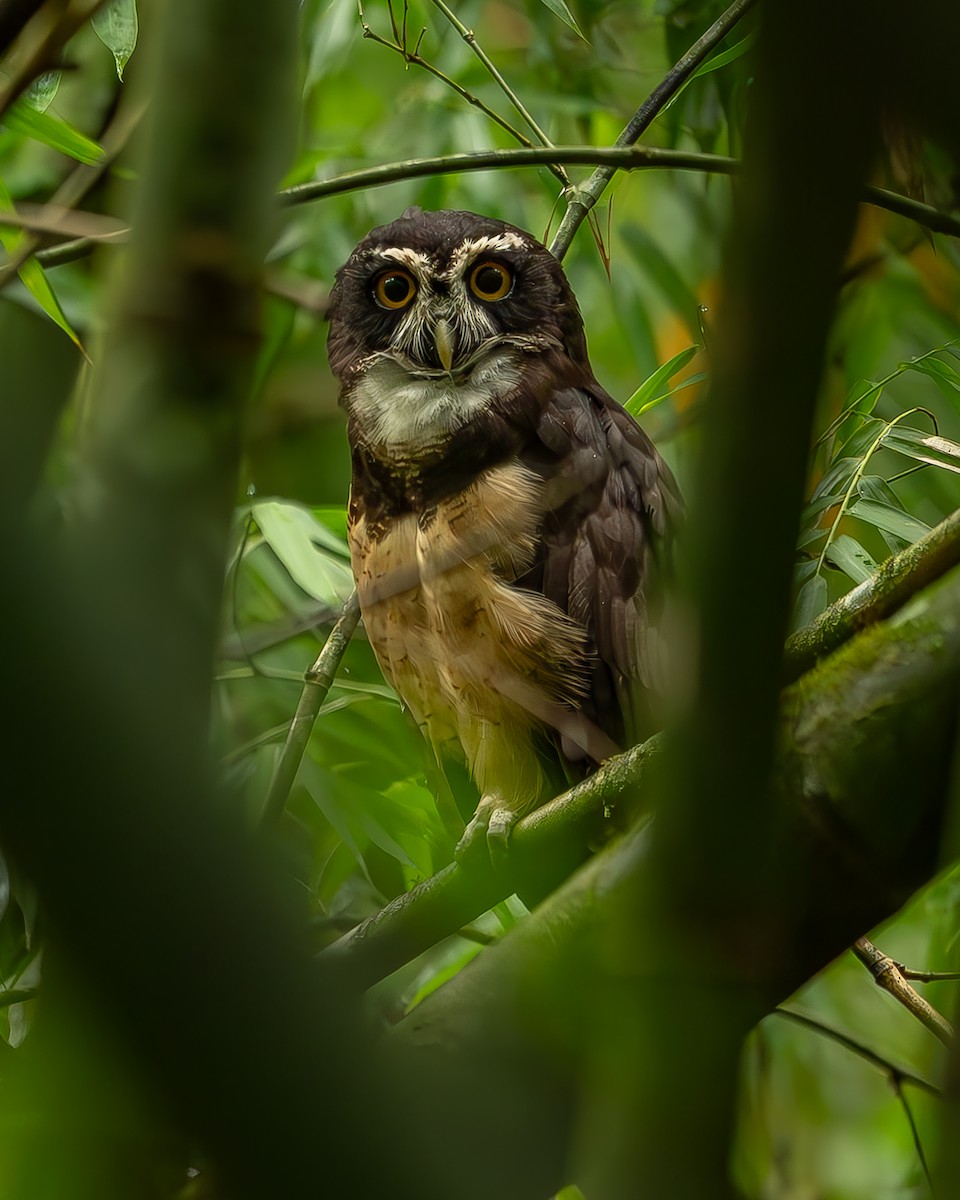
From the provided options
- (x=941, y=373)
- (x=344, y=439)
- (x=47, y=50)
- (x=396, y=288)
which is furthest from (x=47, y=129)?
(x=344, y=439)

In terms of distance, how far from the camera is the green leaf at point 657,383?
2.32m

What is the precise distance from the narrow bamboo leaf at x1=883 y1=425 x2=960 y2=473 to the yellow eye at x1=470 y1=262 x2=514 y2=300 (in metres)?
1.10

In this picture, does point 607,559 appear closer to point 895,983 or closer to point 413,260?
point 413,260

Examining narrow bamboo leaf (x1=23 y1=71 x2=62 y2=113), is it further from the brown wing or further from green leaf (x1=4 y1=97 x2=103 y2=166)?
the brown wing

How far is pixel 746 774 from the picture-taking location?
581 mm

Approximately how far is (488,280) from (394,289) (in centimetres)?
22

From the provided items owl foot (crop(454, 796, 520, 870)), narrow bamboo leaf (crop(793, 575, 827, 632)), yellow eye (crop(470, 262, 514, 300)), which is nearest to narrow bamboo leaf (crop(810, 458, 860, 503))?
narrow bamboo leaf (crop(793, 575, 827, 632))

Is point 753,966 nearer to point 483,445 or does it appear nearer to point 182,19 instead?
point 182,19

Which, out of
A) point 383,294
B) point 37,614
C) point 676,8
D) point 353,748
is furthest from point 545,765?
point 37,614

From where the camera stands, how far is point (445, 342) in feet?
9.41

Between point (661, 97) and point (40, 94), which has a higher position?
point (40, 94)

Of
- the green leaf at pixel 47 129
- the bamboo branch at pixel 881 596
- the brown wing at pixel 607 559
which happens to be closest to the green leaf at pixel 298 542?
the brown wing at pixel 607 559

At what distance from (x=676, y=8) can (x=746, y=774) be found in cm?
272

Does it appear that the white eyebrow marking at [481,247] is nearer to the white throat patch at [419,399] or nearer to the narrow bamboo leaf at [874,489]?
the white throat patch at [419,399]
